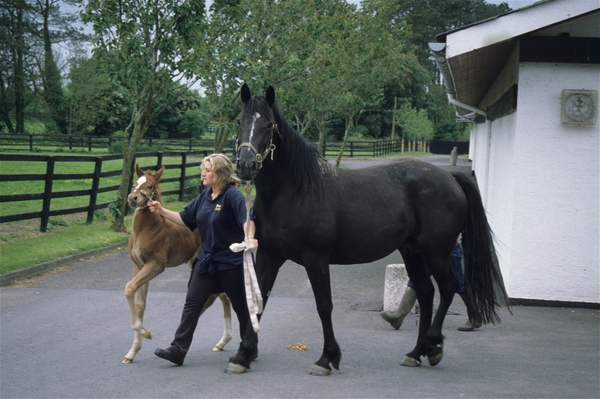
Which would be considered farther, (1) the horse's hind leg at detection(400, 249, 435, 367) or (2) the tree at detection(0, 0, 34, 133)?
(2) the tree at detection(0, 0, 34, 133)

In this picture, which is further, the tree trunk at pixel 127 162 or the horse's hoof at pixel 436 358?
the tree trunk at pixel 127 162

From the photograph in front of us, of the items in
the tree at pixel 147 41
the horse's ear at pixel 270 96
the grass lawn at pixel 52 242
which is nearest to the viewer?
the horse's ear at pixel 270 96

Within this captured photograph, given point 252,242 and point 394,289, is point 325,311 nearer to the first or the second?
point 252,242

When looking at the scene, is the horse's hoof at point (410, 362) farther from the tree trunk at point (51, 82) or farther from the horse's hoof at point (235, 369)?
the tree trunk at point (51, 82)

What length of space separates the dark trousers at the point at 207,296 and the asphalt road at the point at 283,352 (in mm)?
294

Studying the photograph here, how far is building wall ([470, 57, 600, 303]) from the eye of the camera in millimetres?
8922

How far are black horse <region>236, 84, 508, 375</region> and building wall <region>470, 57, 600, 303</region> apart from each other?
2.22 m

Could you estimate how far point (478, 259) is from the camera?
708 cm

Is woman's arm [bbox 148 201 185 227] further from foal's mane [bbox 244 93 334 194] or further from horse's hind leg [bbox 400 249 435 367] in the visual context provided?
horse's hind leg [bbox 400 249 435 367]

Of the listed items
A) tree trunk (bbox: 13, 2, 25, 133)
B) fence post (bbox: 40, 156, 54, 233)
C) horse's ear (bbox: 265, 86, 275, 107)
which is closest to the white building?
horse's ear (bbox: 265, 86, 275, 107)

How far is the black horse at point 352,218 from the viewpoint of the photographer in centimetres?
596

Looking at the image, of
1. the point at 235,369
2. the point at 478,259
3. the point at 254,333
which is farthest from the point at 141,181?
the point at 478,259

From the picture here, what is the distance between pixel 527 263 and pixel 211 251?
4762 millimetres

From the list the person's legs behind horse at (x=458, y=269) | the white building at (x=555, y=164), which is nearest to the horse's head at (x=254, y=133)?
the person's legs behind horse at (x=458, y=269)
